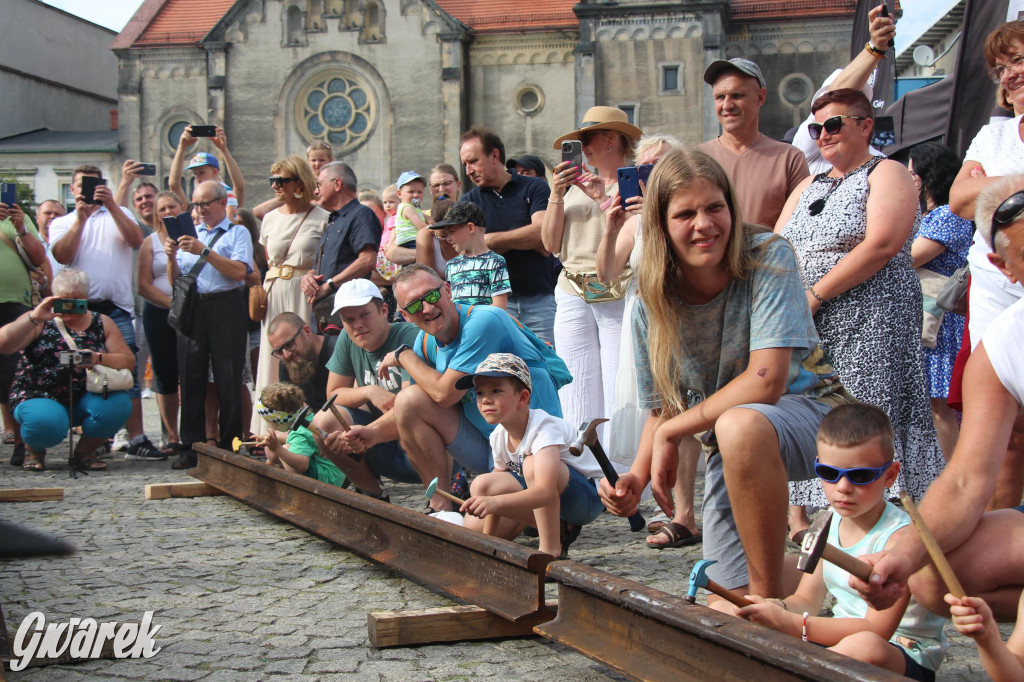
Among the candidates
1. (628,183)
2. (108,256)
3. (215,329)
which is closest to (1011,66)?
(628,183)

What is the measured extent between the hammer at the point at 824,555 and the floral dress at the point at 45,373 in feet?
24.3

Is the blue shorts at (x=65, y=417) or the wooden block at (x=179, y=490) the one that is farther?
the blue shorts at (x=65, y=417)

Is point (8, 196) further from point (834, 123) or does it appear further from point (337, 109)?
point (337, 109)

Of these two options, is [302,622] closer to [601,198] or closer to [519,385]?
[519,385]

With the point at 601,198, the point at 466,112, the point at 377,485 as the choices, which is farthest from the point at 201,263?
the point at 466,112

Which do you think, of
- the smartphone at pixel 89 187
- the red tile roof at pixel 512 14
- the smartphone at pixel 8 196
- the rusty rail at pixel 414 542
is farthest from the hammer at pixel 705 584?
the red tile roof at pixel 512 14

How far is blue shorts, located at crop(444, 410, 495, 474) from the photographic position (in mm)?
5742

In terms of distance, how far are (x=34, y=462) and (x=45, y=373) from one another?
0.70m

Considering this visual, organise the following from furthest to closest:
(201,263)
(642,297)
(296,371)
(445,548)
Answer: (201,263) < (296,371) < (445,548) < (642,297)

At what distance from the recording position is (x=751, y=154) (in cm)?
532

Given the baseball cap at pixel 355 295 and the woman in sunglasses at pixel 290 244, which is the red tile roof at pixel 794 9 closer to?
the woman in sunglasses at pixel 290 244

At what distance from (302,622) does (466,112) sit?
36970mm

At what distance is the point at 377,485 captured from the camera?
6676 mm

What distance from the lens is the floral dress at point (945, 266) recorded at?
619 cm
